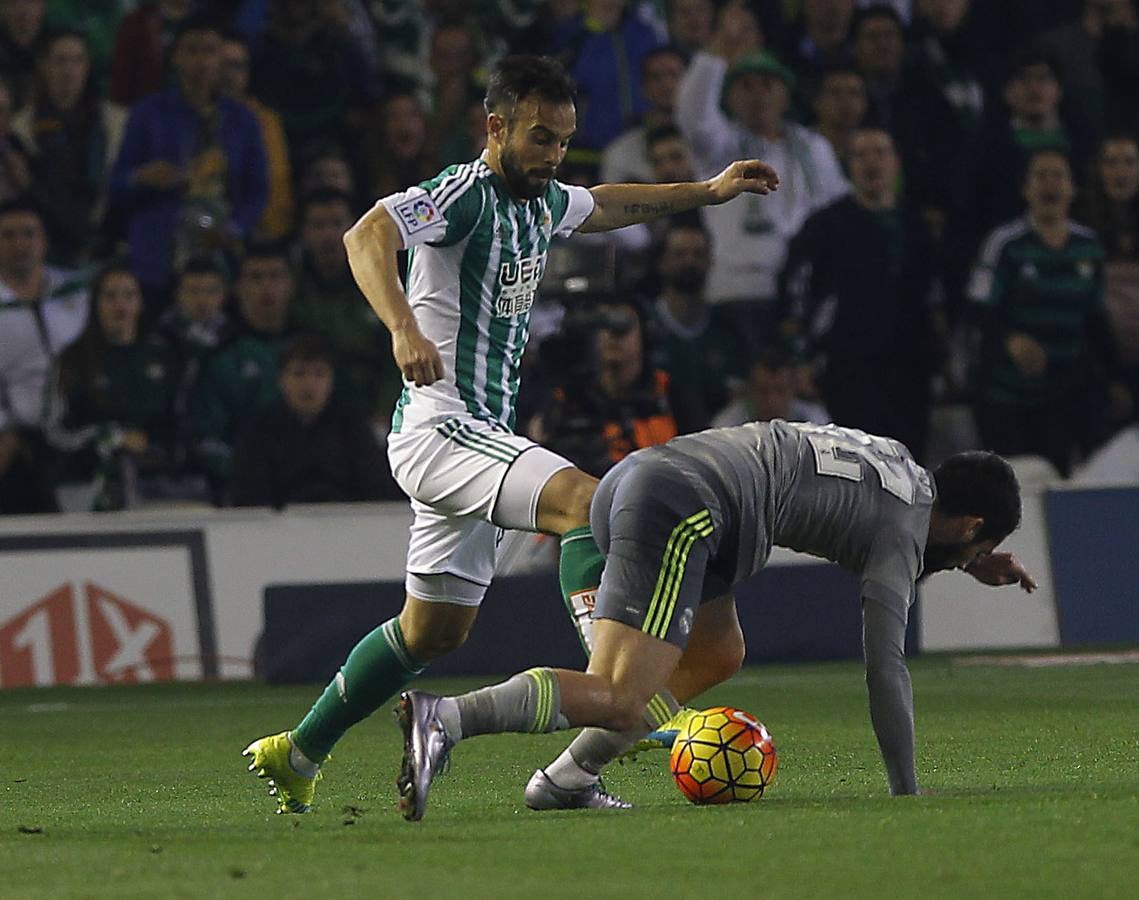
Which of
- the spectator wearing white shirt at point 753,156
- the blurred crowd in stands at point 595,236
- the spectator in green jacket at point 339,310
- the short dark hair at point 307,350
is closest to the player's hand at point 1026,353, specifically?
A: the blurred crowd in stands at point 595,236

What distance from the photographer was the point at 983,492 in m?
5.63

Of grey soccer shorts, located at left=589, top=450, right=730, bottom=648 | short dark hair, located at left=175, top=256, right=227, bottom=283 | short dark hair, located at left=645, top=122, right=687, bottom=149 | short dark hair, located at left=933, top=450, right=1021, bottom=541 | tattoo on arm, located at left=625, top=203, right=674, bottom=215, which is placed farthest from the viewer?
short dark hair, located at left=645, top=122, right=687, bottom=149

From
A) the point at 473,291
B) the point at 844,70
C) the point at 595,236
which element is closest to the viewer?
the point at 473,291

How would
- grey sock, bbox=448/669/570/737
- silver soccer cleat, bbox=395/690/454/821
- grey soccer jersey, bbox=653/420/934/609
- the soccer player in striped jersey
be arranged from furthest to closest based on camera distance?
1. the soccer player in striped jersey
2. grey soccer jersey, bbox=653/420/934/609
3. grey sock, bbox=448/669/570/737
4. silver soccer cleat, bbox=395/690/454/821

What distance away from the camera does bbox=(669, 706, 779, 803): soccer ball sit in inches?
228

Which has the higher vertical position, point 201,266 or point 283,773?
point 201,266

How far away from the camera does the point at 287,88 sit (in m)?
13.9

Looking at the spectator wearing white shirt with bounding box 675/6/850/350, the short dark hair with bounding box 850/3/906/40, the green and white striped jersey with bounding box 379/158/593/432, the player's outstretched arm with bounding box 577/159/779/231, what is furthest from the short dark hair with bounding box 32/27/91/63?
the green and white striped jersey with bounding box 379/158/593/432

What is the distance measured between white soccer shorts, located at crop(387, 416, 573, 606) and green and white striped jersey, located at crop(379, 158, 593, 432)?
0.30ft

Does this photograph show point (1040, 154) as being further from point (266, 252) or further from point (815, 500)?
point (815, 500)

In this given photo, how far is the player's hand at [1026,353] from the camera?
13.0 meters

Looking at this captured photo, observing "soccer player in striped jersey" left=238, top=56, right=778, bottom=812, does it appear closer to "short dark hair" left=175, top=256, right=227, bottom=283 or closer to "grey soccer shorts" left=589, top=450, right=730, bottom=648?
"grey soccer shorts" left=589, top=450, right=730, bottom=648

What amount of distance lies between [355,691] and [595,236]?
6.43 meters

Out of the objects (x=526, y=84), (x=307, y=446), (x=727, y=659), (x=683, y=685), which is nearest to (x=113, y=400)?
(x=307, y=446)
